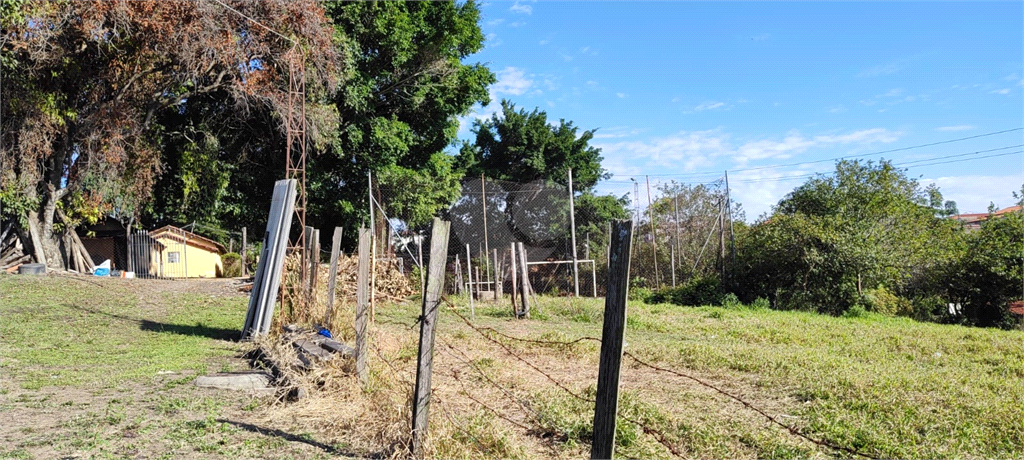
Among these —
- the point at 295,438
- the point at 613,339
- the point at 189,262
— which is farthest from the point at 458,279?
the point at 613,339

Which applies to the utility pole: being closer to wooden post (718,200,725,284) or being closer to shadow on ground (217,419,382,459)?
wooden post (718,200,725,284)

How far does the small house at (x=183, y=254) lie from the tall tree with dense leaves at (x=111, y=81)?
349cm

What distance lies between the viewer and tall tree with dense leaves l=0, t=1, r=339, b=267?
12633 mm

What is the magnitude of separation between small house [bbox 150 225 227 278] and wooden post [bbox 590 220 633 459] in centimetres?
2013

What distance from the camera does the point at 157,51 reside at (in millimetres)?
13773

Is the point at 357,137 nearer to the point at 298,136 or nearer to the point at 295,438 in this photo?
the point at 298,136

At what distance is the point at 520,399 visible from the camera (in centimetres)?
496

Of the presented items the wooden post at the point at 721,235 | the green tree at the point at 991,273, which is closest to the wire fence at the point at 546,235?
the wooden post at the point at 721,235

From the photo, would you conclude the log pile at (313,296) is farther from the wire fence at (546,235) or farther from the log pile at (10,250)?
the log pile at (10,250)

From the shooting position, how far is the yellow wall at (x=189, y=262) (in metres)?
20.5

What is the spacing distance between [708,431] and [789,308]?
11.6 m

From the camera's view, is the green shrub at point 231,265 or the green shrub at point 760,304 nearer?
the green shrub at point 760,304

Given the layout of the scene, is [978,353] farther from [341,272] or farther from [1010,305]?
[341,272]

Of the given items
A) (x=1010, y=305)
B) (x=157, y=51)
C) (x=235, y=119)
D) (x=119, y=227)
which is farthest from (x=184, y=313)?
(x=1010, y=305)
